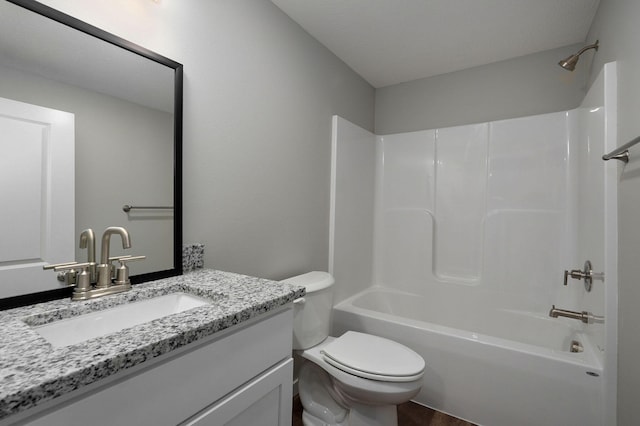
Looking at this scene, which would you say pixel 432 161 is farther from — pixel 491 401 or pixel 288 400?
pixel 288 400

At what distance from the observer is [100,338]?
0.64 metres

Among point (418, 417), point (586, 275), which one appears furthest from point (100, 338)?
point (586, 275)

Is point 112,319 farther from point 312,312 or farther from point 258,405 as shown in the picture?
point 312,312

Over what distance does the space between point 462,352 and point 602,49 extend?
1.87 m

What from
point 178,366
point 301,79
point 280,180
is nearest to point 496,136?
point 301,79

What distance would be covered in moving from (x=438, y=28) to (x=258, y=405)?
229 cm

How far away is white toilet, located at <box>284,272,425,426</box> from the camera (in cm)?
136

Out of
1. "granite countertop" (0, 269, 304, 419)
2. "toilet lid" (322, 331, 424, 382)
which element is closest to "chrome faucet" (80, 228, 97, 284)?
"granite countertop" (0, 269, 304, 419)

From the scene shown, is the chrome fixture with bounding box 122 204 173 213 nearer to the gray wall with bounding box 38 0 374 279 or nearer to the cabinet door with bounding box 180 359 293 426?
the gray wall with bounding box 38 0 374 279

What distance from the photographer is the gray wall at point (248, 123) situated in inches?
50.4

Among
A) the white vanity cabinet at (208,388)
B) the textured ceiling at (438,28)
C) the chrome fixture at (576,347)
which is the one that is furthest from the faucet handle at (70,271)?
the chrome fixture at (576,347)

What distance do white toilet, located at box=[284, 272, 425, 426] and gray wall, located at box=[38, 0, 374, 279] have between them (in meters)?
0.34

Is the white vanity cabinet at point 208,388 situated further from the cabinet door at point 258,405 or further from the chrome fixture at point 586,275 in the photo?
the chrome fixture at point 586,275

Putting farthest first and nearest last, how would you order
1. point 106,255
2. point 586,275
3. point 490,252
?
1. point 490,252
2. point 586,275
3. point 106,255
